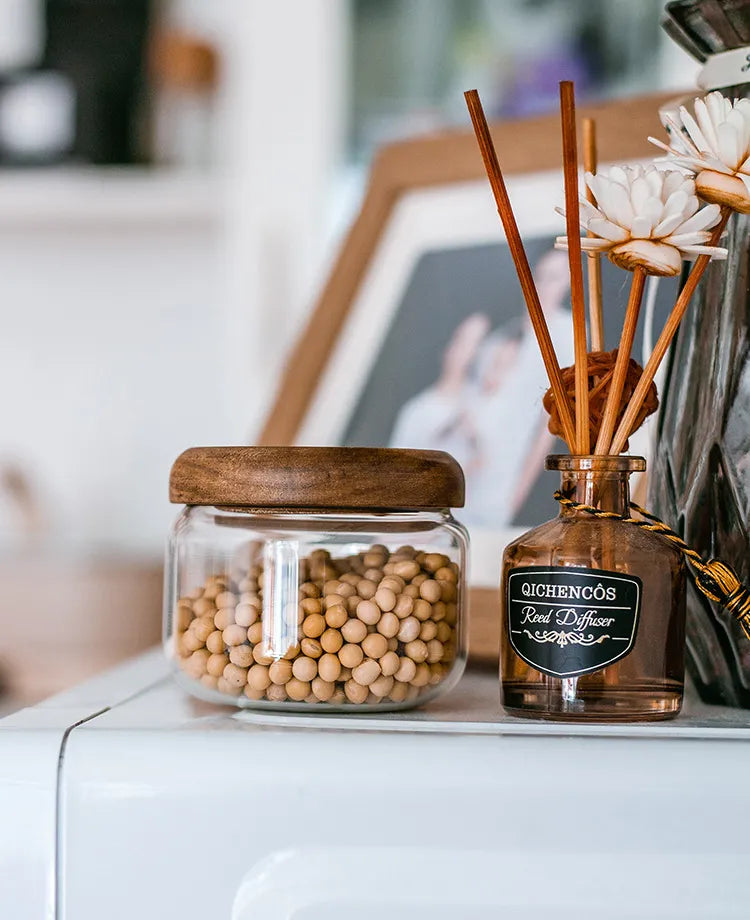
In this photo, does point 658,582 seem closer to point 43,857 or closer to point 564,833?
point 564,833

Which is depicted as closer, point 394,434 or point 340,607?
point 340,607

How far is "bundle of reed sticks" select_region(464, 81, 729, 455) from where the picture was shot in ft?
1.43

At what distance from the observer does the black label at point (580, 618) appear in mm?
416

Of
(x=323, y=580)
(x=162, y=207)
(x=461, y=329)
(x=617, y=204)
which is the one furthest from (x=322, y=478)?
(x=162, y=207)

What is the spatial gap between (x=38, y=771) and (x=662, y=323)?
14.0 inches

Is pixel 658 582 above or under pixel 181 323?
under

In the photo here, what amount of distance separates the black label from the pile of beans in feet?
0.15

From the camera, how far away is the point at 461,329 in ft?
2.17

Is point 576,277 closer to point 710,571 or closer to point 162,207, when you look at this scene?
point 710,571

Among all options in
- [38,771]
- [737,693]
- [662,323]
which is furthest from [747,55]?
[38,771]

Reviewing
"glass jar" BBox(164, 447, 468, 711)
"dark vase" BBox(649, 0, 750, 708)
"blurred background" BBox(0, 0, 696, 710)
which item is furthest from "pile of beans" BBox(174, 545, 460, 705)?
"blurred background" BBox(0, 0, 696, 710)

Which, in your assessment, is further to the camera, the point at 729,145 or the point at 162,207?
the point at 162,207

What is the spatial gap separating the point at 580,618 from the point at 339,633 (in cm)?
9

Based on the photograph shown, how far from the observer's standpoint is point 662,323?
56 cm
